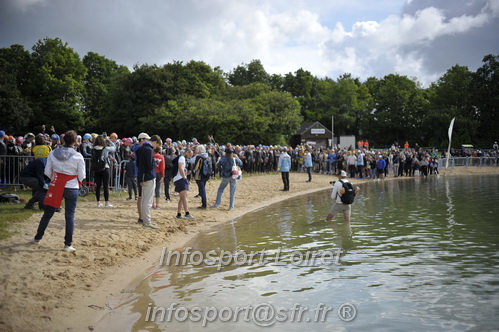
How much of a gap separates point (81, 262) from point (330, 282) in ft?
14.3

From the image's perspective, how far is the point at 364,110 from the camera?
82875 mm

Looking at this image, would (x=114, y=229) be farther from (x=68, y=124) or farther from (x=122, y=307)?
(x=68, y=124)

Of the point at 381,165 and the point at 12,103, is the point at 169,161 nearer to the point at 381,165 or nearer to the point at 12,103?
the point at 381,165

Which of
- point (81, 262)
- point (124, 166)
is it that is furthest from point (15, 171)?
point (81, 262)

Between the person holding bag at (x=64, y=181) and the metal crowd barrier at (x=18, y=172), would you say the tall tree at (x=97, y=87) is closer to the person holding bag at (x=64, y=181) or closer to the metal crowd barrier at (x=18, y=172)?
the metal crowd barrier at (x=18, y=172)

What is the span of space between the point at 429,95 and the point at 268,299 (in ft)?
261

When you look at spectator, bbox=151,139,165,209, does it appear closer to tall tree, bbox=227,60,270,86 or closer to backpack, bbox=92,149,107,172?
backpack, bbox=92,149,107,172

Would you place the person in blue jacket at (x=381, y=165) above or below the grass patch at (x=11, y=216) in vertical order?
above

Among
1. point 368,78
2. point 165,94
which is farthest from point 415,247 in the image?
point 368,78

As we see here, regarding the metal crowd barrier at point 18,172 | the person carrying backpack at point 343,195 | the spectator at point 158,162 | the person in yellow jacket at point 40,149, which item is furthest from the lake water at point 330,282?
the metal crowd barrier at point 18,172

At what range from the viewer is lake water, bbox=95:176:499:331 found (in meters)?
5.75

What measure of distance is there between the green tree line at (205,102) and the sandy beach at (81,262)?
2687 centimetres

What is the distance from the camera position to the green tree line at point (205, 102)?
42.1m

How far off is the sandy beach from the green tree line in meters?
26.9
